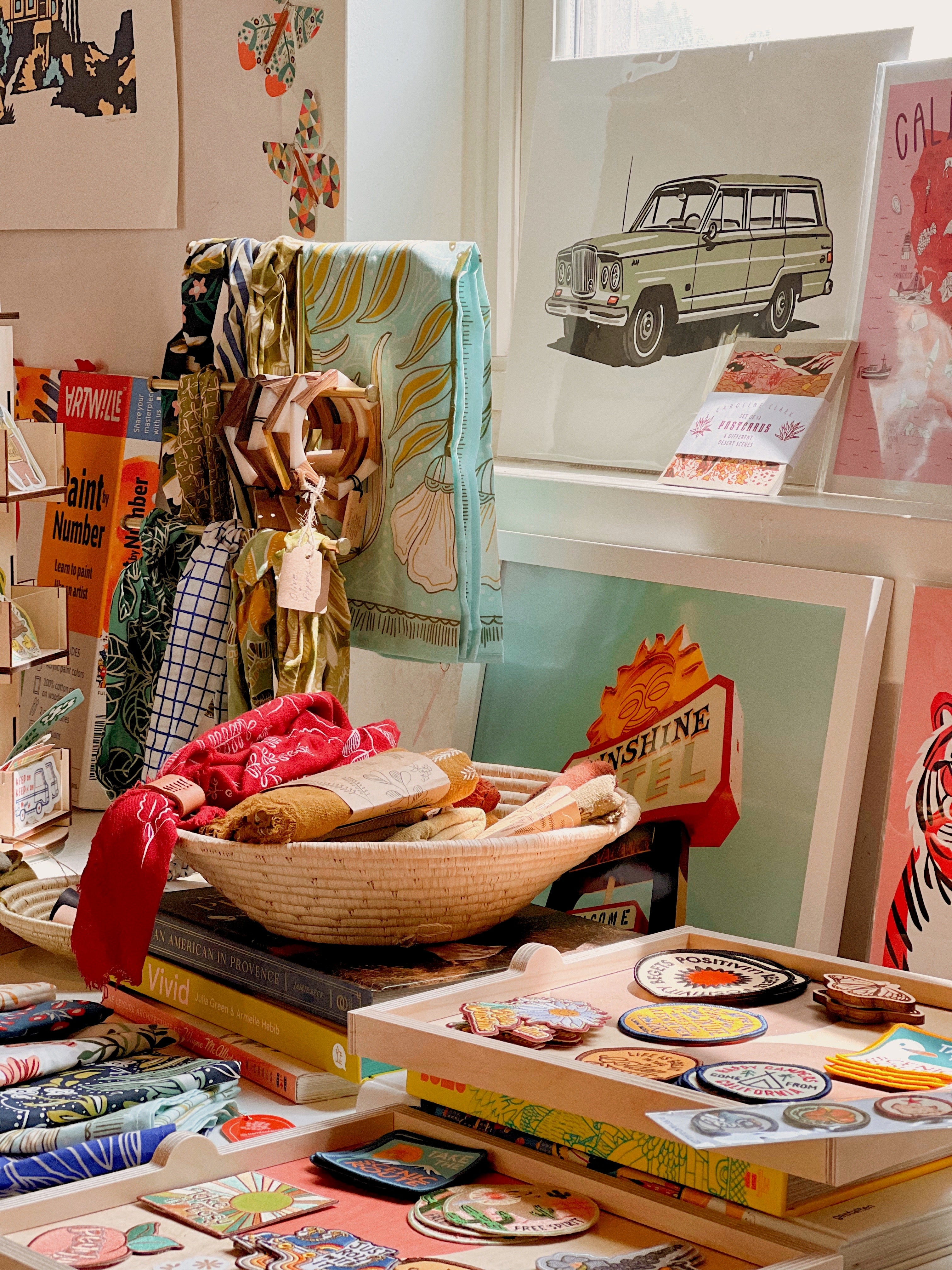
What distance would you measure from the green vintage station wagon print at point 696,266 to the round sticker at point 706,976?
66 cm

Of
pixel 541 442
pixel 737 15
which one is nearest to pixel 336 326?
pixel 541 442

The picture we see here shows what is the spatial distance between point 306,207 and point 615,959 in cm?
102

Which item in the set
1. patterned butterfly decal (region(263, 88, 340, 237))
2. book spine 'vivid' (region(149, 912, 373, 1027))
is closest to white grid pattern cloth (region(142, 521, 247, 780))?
book spine 'vivid' (region(149, 912, 373, 1027))

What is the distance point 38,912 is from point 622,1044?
677mm

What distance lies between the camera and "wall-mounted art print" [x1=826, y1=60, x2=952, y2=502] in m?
1.29

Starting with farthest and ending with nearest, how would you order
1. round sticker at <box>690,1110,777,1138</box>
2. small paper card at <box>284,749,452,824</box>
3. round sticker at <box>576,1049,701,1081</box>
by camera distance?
1. small paper card at <box>284,749,452,824</box>
2. round sticker at <box>576,1049,701,1081</box>
3. round sticker at <box>690,1110,777,1138</box>

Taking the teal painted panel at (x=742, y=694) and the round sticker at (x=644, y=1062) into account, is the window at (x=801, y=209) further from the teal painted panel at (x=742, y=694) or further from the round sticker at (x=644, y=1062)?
the round sticker at (x=644, y=1062)

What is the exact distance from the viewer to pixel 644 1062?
0.87m

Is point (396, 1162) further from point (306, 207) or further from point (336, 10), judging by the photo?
point (336, 10)

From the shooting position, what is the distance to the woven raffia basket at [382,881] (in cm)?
107

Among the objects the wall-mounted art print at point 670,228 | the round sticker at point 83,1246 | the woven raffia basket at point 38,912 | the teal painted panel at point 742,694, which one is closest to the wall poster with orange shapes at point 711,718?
the teal painted panel at point 742,694

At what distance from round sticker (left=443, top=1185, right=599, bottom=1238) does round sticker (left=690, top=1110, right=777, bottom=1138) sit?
117mm

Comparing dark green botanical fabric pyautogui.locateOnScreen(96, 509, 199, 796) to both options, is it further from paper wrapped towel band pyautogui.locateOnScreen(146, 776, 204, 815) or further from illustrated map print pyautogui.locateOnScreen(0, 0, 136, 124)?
illustrated map print pyautogui.locateOnScreen(0, 0, 136, 124)

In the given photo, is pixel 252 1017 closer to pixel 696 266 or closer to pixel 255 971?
pixel 255 971
